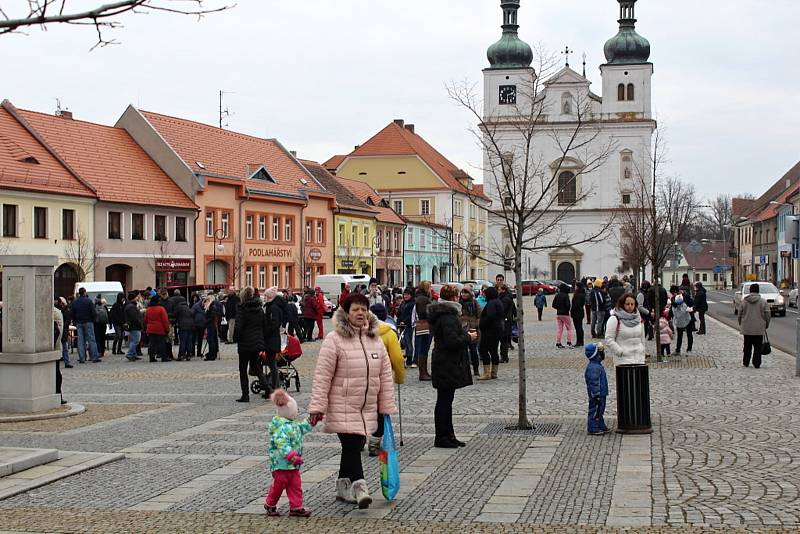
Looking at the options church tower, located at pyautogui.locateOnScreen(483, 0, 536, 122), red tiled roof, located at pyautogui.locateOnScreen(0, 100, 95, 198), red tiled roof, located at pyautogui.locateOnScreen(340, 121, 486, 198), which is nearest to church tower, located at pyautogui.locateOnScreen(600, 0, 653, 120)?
church tower, located at pyautogui.locateOnScreen(483, 0, 536, 122)

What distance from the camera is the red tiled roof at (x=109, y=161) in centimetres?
4425

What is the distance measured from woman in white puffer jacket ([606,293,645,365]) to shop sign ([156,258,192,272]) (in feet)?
114

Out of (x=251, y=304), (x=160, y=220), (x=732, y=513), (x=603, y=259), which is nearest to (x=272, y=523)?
(x=732, y=513)

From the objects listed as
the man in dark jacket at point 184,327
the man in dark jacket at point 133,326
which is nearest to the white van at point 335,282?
the man in dark jacket at point 184,327

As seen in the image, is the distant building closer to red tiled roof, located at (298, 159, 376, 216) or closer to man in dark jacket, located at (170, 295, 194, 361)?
red tiled roof, located at (298, 159, 376, 216)

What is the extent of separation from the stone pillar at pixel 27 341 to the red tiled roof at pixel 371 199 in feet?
180

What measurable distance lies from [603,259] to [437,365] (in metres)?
86.9

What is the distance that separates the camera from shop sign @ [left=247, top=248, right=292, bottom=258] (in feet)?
177

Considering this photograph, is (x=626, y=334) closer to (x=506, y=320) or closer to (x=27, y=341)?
(x=27, y=341)

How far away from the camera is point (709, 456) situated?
10.5 meters

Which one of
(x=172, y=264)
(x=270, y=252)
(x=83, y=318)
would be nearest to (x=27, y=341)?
(x=83, y=318)

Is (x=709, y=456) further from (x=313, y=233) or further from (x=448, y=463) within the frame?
(x=313, y=233)

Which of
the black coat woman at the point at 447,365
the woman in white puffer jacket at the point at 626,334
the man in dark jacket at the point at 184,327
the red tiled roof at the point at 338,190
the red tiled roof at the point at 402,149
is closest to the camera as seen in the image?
the black coat woman at the point at 447,365

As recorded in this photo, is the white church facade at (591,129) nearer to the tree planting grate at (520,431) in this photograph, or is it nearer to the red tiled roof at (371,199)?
the red tiled roof at (371,199)
